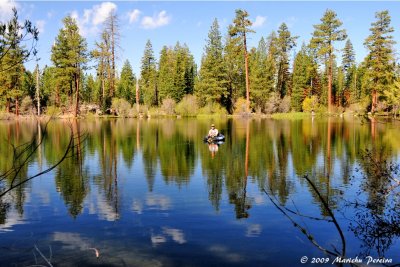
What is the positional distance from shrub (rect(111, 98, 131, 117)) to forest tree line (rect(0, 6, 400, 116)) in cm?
16

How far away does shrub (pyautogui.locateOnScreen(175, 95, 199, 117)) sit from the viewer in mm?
66938

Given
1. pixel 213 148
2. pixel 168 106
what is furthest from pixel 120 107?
pixel 213 148

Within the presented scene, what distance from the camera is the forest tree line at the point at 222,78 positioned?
2283 inches

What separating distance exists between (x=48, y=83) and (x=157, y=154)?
201ft

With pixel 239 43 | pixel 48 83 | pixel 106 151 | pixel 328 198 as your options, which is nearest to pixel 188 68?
pixel 239 43

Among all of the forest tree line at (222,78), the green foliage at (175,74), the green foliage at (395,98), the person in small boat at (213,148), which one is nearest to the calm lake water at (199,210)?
the person in small boat at (213,148)

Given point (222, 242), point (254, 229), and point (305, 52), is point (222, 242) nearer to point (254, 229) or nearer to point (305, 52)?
point (254, 229)

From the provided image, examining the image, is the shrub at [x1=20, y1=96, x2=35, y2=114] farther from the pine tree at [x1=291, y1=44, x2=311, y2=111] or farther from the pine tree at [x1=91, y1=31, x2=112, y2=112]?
the pine tree at [x1=291, y1=44, x2=311, y2=111]

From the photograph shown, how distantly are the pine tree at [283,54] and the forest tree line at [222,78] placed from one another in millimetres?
195

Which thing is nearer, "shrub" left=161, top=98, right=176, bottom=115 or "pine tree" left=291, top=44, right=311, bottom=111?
"shrub" left=161, top=98, right=176, bottom=115

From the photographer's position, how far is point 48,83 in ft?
247

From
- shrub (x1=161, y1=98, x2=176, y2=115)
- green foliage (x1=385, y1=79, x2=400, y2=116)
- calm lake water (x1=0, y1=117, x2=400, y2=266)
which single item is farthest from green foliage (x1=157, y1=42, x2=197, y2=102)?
green foliage (x1=385, y1=79, x2=400, y2=116)

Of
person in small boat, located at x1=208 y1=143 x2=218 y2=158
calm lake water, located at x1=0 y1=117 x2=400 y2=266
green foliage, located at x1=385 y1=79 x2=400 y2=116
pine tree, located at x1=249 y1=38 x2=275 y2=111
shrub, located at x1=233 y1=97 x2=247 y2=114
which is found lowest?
calm lake water, located at x1=0 y1=117 x2=400 y2=266

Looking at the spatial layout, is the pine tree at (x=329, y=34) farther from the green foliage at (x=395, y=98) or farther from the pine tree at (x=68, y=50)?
the green foliage at (x=395, y=98)
